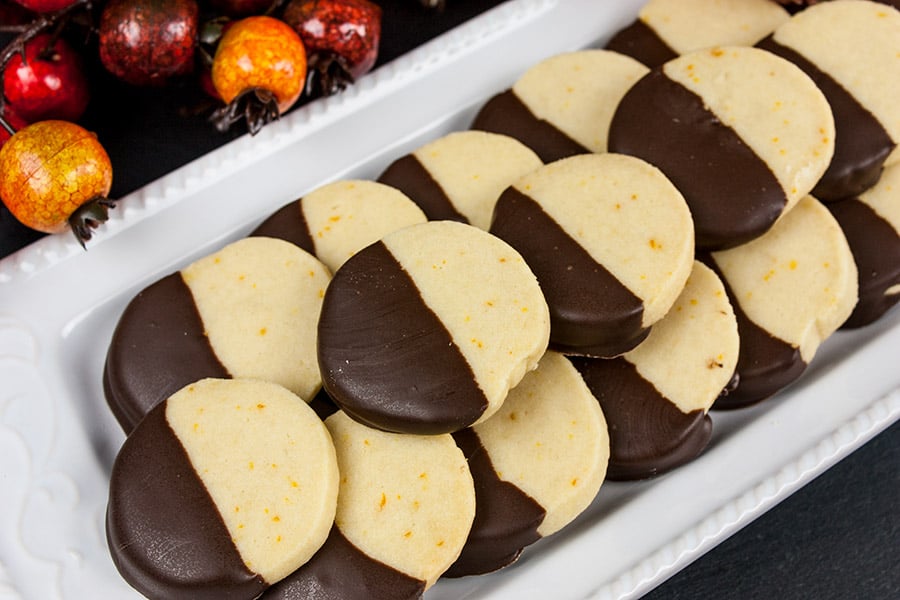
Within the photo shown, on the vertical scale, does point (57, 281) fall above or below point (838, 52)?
below

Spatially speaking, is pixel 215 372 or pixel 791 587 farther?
pixel 791 587

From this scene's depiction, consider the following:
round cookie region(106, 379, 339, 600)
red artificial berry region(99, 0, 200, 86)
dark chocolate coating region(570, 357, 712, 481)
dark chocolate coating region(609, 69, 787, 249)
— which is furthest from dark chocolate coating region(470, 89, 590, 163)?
round cookie region(106, 379, 339, 600)

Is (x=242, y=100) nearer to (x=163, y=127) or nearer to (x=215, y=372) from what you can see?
(x=163, y=127)

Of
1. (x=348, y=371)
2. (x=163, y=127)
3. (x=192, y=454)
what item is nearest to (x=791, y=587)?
(x=348, y=371)

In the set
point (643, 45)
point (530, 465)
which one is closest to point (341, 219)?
point (530, 465)

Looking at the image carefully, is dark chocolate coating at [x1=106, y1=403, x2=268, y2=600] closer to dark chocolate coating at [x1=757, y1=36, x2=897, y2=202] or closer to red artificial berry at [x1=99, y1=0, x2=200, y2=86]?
red artificial berry at [x1=99, y1=0, x2=200, y2=86]

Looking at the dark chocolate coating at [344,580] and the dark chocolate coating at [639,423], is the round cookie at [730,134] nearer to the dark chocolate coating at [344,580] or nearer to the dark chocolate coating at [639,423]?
the dark chocolate coating at [639,423]

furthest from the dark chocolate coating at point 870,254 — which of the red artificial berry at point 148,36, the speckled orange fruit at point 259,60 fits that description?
the red artificial berry at point 148,36
